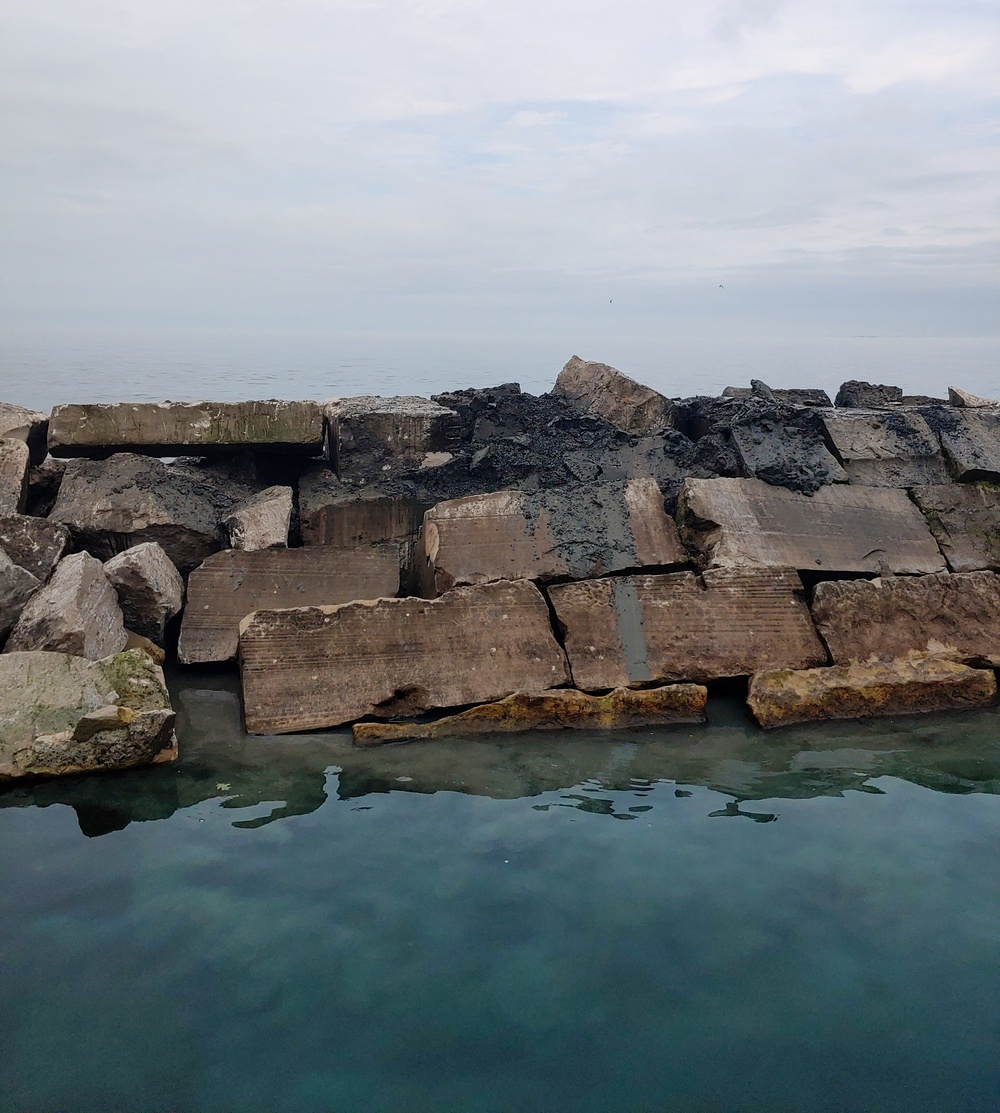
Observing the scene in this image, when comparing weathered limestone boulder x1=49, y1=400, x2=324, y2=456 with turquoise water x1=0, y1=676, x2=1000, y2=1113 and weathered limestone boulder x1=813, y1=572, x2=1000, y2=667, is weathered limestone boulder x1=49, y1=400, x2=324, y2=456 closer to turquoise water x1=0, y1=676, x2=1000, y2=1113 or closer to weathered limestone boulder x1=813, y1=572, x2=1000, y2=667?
turquoise water x1=0, y1=676, x2=1000, y2=1113

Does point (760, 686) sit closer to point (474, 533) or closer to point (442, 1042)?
point (474, 533)

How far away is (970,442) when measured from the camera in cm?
740

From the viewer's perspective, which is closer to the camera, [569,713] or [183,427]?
[569,713]

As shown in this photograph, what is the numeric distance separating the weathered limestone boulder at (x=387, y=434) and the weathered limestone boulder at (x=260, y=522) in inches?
29.8

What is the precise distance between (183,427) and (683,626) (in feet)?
13.5

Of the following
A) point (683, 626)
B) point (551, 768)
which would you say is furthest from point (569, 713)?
point (683, 626)

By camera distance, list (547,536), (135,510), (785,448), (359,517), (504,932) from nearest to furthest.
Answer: (504,932)
(547,536)
(135,510)
(359,517)
(785,448)

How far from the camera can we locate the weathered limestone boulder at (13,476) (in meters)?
6.31

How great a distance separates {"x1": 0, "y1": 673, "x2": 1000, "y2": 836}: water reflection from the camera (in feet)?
14.0

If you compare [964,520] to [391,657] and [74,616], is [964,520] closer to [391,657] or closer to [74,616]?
[391,657]

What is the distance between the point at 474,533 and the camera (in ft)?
20.1

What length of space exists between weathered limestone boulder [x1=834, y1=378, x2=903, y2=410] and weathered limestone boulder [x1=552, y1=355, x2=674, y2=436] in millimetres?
2434

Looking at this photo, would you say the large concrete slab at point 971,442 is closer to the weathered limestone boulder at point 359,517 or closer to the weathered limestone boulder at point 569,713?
the weathered limestone boulder at point 569,713

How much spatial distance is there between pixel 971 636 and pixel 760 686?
1705mm
